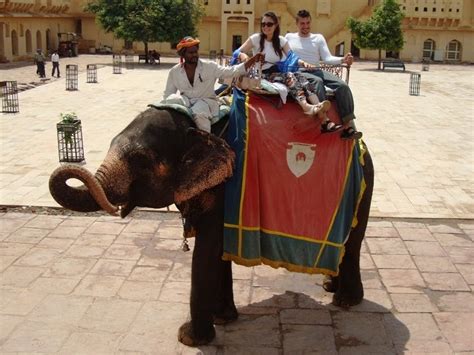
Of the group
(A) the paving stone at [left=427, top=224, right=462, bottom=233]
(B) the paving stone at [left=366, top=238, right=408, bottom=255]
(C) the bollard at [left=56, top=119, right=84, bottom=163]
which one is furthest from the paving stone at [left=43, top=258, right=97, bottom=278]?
(C) the bollard at [left=56, top=119, right=84, bottom=163]

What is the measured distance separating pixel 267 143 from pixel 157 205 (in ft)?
3.25

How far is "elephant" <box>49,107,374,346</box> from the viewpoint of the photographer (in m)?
3.99

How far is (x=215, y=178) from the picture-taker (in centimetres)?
453

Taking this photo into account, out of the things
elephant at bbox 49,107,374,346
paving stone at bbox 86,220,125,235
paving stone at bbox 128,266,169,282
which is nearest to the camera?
elephant at bbox 49,107,374,346

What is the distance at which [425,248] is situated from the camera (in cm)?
725

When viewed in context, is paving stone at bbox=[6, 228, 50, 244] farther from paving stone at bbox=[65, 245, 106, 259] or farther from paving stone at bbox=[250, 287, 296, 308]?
paving stone at bbox=[250, 287, 296, 308]

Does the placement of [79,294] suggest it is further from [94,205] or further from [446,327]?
[446,327]

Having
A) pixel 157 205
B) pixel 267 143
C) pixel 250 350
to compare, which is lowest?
pixel 250 350

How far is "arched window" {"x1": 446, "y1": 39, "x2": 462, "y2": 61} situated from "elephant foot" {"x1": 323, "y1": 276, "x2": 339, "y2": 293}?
43.9 meters

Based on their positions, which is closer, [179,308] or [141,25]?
[179,308]

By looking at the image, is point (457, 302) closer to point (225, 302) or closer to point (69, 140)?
point (225, 302)

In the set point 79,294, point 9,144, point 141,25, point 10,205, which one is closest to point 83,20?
point 141,25

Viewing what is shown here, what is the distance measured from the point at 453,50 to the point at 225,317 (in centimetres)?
4547

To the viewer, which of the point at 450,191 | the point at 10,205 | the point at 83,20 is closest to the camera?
the point at 10,205
